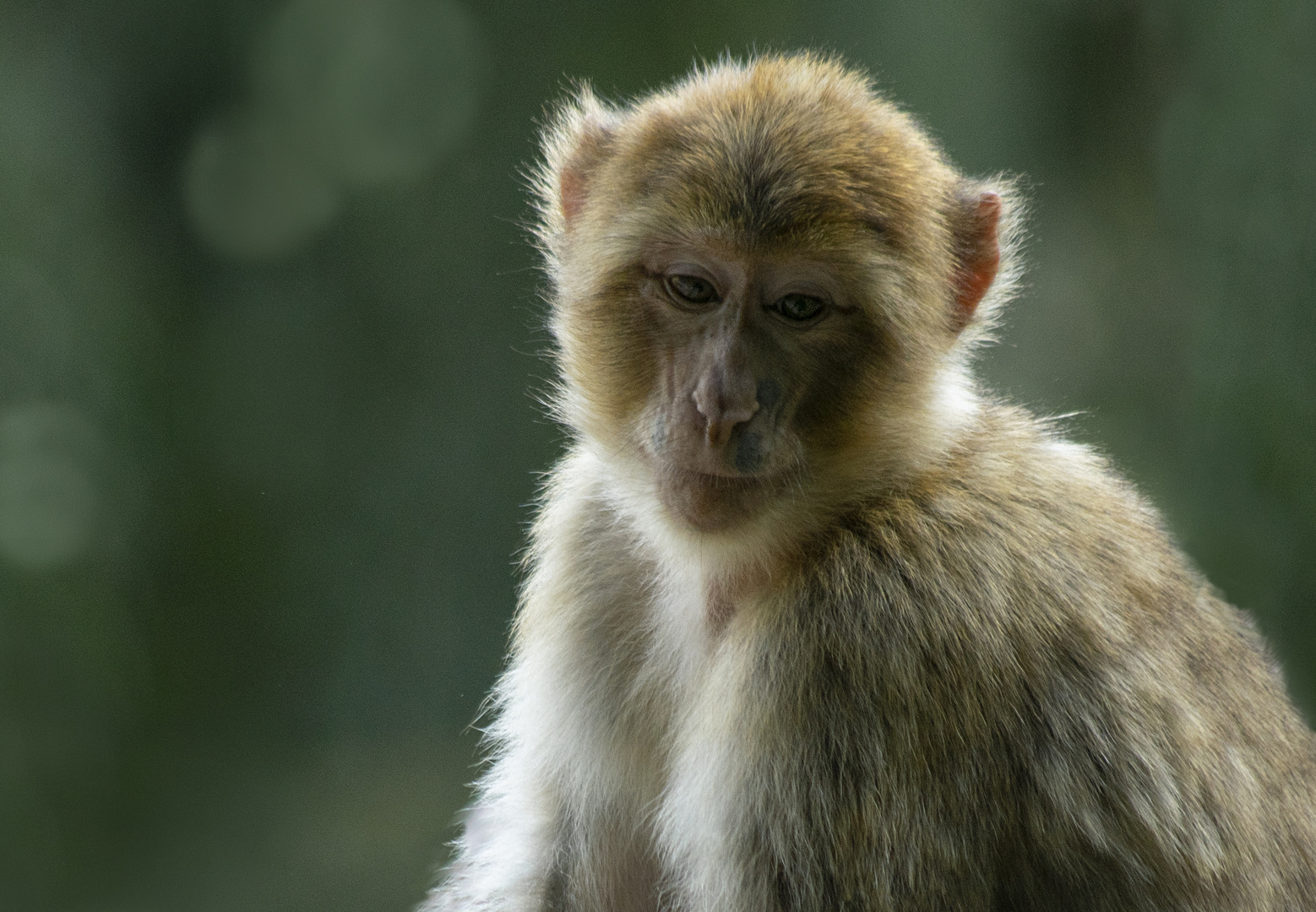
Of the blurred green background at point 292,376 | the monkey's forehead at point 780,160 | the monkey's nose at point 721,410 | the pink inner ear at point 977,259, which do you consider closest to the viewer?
the monkey's nose at point 721,410

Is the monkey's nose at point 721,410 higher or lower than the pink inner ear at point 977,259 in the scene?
lower

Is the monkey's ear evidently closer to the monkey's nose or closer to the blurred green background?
the blurred green background

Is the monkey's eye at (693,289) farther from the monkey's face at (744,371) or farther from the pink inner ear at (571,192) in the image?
the pink inner ear at (571,192)

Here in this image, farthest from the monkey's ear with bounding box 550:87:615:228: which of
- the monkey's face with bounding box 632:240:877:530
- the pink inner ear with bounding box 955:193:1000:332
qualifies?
the pink inner ear with bounding box 955:193:1000:332

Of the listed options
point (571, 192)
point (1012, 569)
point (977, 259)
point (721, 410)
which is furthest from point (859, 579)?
point (571, 192)

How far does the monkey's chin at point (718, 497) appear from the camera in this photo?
2.11m

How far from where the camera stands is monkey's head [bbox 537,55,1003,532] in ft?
6.94

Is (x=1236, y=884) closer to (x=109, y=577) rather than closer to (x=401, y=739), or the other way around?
(x=401, y=739)

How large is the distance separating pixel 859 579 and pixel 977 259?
707mm

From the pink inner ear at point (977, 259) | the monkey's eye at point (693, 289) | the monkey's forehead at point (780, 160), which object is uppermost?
the monkey's forehead at point (780, 160)

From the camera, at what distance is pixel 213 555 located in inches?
127

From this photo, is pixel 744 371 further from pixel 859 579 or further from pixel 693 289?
pixel 859 579

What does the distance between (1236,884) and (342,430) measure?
2.39 meters

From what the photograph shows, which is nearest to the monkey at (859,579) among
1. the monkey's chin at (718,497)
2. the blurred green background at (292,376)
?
the monkey's chin at (718,497)
